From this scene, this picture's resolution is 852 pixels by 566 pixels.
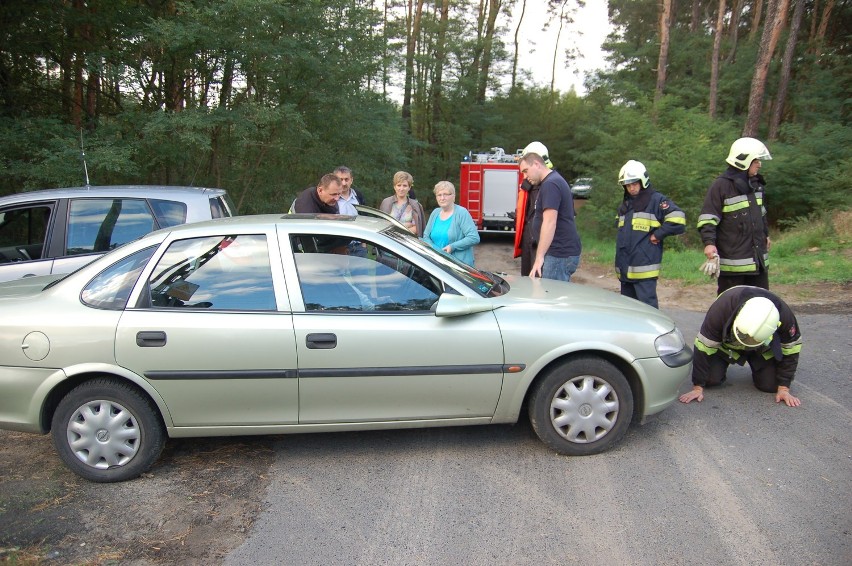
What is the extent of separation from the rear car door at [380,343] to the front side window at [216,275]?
0.67ft

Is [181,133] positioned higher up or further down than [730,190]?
higher up

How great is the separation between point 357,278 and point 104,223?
10.4 feet

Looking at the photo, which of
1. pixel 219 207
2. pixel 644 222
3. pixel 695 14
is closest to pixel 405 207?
pixel 219 207

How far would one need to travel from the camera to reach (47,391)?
12.0ft

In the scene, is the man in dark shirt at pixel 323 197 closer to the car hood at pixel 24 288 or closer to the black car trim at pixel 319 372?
the car hood at pixel 24 288

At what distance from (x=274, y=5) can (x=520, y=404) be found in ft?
32.9

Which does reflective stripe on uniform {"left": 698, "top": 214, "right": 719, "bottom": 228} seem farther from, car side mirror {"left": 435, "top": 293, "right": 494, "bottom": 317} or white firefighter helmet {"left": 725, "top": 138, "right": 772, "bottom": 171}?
car side mirror {"left": 435, "top": 293, "right": 494, "bottom": 317}

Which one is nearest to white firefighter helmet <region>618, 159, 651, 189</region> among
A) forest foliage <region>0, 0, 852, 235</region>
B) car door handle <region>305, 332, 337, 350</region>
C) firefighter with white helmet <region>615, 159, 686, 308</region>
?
firefighter with white helmet <region>615, 159, 686, 308</region>

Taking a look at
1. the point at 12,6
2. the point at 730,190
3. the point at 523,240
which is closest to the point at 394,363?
the point at 523,240

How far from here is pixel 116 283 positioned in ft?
12.4

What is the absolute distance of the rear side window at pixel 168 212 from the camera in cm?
574

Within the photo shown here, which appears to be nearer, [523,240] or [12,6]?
[523,240]

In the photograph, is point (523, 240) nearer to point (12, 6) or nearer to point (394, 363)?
point (394, 363)

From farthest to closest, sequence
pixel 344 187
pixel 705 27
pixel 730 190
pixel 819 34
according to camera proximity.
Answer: pixel 705 27 → pixel 819 34 → pixel 344 187 → pixel 730 190
